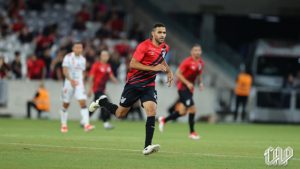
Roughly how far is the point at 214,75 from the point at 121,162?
25.1 m

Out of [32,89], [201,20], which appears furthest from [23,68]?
[201,20]

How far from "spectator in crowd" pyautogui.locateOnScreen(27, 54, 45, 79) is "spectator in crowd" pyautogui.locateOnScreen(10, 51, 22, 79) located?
383 mm

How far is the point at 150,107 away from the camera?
15.4 meters

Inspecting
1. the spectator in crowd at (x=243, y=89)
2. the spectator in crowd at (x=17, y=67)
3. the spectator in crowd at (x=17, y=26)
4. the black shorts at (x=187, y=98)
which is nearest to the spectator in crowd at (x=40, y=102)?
the spectator in crowd at (x=17, y=67)

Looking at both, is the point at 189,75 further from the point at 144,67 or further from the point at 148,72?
the point at 144,67

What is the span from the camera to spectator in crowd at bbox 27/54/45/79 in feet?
109

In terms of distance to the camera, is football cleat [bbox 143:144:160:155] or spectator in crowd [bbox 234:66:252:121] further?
spectator in crowd [bbox 234:66:252:121]

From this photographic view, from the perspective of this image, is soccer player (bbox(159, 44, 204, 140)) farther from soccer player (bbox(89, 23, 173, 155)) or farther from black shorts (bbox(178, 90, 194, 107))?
soccer player (bbox(89, 23, 173, 155))

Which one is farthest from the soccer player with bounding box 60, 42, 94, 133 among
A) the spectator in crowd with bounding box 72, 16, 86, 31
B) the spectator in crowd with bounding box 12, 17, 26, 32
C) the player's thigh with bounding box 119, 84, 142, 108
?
the spectator in crowd with bounding box 72, 16, 86, 31

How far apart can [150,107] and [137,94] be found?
737 millimetres

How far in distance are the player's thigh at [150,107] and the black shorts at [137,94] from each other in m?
0.12

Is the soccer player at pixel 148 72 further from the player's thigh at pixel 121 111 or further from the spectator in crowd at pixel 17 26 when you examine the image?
the spectator in crowd at pixel 17 26

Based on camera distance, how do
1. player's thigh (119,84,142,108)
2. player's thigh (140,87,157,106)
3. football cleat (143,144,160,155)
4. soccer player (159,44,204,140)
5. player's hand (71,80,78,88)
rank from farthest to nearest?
player's hand (71,80,78,88) → soccer player (159,44,204,140) → player's thigh (119,84,142,108) → player's thigh (140,87,157,106) → football cleat (143,144,160,155)

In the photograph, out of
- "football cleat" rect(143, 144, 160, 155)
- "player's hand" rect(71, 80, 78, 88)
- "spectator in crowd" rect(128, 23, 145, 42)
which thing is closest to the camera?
"football cleat" rect(143, 144, 160, 155)
